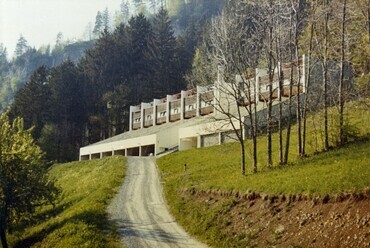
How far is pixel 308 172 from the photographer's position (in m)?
17.8

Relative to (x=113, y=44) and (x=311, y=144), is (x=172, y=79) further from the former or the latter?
(x=311, y=144)

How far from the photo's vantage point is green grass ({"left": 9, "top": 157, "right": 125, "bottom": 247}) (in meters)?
20.2

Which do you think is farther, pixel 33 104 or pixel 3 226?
pixel 33 104

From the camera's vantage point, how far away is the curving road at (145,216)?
18794 mm

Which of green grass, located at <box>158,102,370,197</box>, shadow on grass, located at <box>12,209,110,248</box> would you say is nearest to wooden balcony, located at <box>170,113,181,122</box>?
green grass, located at <box>158,102,370,197</box>

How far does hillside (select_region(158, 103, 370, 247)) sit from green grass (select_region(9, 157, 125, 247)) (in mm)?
4349

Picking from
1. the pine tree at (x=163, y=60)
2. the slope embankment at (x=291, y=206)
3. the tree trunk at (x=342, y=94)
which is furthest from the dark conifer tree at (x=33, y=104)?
the tree trunk at (x=342, y=94)

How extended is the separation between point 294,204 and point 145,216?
10690 millimetres

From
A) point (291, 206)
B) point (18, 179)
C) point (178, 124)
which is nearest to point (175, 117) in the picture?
point (178, 124)

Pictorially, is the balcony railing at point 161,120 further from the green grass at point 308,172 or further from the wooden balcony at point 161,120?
the green grass at point 308,172

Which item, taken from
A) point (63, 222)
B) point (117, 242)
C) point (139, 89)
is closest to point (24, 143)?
point (63, 222)

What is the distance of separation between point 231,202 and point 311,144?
7431 mm

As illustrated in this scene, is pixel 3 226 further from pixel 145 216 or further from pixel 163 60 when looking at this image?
pixel 163 60

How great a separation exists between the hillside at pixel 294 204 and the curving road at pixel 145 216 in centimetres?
80
